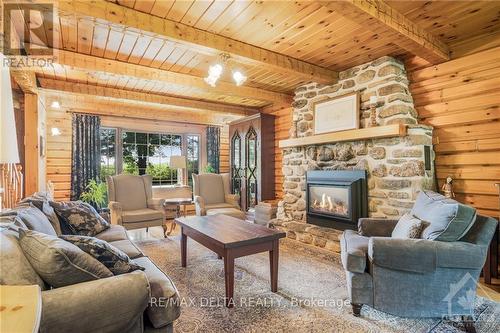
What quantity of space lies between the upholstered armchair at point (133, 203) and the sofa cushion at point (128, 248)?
136 cm

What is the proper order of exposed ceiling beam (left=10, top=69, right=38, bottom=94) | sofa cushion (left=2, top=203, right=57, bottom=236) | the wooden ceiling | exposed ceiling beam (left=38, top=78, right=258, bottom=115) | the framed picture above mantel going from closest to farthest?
sofa cushion (left=2, top=203, right=57, bottom=236) < the wooden ceiling < exposed ceiling beam (left=10, top=69, right=38, bottom=94) < the framed picture above mantel < exposed ceiling beam (left=38, top=78, right=258, bottom=115)

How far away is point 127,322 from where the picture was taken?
1.29 meters

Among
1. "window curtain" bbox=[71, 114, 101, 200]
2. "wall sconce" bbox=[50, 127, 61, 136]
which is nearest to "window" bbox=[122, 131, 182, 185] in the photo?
"window curtain" bbox=[71, 114, 101, 200]

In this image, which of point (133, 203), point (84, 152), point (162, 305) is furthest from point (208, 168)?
point (162, 305)

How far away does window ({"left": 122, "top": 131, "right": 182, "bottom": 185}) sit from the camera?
5.73m

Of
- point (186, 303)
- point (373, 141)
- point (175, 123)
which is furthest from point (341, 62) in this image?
point (175, 123)

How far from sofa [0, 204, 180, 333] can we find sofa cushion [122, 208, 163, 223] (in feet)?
7.34

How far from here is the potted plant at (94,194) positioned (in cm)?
491

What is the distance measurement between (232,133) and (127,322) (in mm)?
4992

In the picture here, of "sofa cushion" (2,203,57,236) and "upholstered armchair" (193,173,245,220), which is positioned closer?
"sofa cushion" (2,203,57,236)

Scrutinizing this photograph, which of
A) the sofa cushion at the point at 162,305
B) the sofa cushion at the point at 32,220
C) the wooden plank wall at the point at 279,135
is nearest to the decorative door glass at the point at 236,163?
the wooden plank wall at the point at 279,135

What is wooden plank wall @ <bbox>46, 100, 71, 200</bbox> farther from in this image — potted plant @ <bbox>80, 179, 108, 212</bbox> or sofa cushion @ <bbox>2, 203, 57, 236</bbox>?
sofa cushion @ <bbox>2, 203, 57, 236</bbox>

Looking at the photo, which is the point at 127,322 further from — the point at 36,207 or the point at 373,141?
the point at 373,141

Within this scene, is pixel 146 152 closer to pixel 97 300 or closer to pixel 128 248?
pixel 128 248
